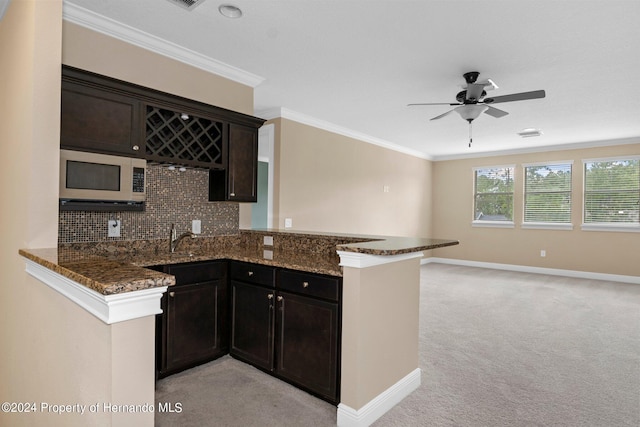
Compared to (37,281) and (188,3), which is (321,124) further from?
(37,281)

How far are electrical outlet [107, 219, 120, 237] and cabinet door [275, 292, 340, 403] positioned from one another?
4.51 ft

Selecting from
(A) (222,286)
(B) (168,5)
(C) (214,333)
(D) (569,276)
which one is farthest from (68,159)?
(D) (569,276)

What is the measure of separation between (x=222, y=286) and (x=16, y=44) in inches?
82.3

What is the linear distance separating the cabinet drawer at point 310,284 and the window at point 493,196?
6.79 m

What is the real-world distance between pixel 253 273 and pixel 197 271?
439 millimetres

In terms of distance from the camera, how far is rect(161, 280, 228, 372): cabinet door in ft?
8.71

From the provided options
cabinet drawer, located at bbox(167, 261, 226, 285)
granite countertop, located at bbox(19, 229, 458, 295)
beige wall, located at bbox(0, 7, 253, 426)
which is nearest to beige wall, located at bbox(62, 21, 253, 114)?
beige wall, located at bbox(0, 7, 253, 426)

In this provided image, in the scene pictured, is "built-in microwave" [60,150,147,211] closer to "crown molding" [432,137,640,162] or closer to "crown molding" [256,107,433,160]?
"crown molding" [256,107,433,160]

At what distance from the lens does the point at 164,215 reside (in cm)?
311

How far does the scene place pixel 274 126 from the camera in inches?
190

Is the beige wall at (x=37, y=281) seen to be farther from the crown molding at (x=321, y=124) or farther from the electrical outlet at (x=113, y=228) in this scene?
the crown molding at (x=321, y=124)

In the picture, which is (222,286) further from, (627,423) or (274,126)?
(627,423)

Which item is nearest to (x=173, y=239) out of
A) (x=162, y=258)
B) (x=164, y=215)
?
(x=164, y=215)

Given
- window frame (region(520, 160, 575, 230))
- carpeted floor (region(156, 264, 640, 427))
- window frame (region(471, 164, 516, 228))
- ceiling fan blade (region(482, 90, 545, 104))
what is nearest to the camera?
carpeted floor (region(156, 264, 640, 427))
